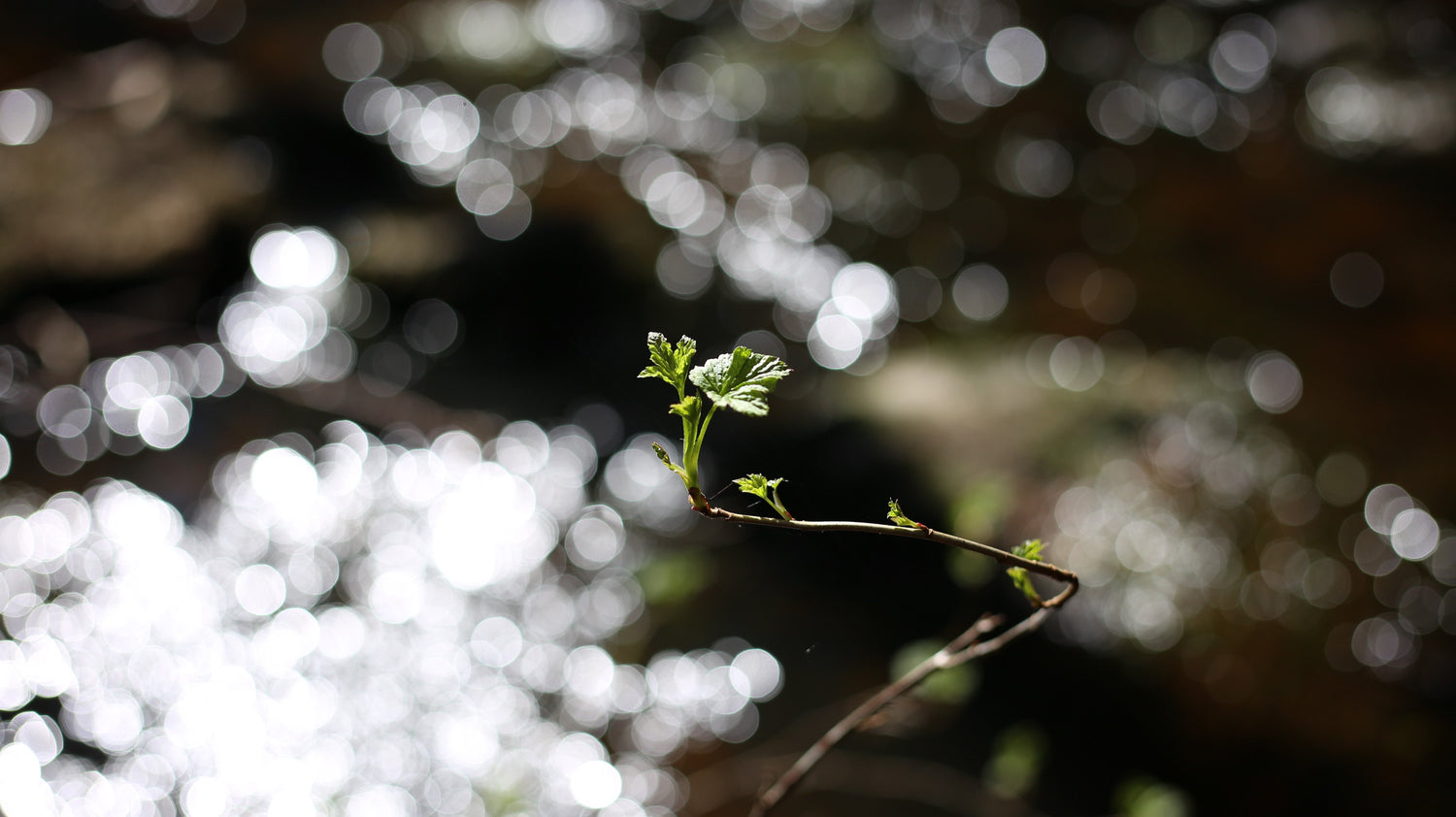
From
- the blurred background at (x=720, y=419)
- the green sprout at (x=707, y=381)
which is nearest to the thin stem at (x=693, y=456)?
the green sprout at (x=707, y=381)

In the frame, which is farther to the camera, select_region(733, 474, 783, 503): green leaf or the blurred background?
the blurred background

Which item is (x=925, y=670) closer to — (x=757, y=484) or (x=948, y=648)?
(x=948, y=648)

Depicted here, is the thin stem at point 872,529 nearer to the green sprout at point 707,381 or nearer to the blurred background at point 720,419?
the green sprout at point 707,381

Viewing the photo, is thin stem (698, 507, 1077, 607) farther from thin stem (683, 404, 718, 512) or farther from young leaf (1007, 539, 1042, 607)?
young leaf (1007, 539, 1042, 607)

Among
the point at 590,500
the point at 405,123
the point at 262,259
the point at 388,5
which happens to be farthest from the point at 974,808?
the point at 388,5

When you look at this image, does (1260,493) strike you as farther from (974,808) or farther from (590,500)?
(590,500)

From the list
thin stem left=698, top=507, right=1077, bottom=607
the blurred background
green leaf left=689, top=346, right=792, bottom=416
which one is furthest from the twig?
the blurred background

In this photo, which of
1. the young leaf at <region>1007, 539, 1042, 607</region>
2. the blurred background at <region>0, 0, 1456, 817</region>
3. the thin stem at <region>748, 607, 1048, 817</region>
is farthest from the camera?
the blurred background at <region>0, 0, 1456, 817</region>
